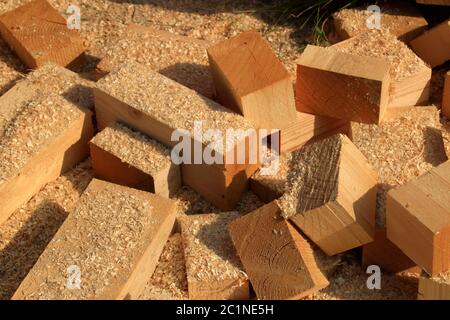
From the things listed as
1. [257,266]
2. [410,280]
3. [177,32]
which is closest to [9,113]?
[177,32]

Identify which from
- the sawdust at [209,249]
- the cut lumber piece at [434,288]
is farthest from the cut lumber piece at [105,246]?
the cut lumber piece at [434,288]

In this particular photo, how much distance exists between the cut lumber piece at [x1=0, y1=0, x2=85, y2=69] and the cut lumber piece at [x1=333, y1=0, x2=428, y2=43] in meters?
1.56

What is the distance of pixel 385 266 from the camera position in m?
3.89

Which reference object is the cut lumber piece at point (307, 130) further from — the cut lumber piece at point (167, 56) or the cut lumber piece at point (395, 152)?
the cut lumber piece at point (167, 56)

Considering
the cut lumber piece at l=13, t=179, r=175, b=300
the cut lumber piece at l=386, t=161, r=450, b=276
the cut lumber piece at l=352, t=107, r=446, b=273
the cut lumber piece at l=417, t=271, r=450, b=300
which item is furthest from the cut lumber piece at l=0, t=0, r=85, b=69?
the cut lumber piece at l=417, t=271, r=450, b=300

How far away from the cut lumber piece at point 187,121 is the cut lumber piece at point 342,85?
0.43 m

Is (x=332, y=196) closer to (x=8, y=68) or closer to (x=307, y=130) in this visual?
(x=307, y=130)

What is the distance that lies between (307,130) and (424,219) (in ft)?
3.50

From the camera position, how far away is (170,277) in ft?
12.6

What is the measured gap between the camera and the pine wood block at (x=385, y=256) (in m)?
3.82

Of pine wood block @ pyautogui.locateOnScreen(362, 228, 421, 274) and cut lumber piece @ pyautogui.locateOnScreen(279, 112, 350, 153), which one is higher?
cut lumber piece @ pyautogui.locateOnScreen(279, 112, 350, 153)

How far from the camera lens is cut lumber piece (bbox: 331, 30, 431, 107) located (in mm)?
4504

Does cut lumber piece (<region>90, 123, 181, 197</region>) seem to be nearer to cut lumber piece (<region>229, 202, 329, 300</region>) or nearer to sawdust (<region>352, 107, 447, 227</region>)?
cut lumber piece (<region>229, 202, 329, 300</region>)
